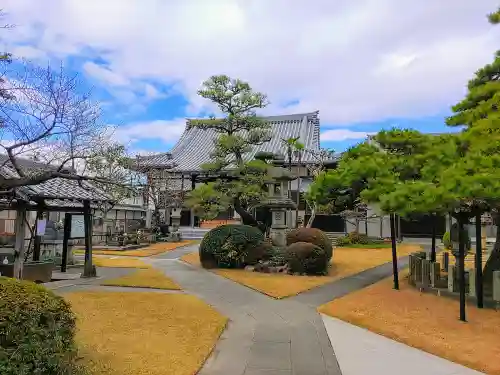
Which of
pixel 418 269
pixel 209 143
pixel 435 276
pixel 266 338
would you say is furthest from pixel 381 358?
pixel 209 143

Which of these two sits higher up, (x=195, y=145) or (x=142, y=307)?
(x=195, y=145)

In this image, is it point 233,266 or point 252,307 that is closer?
point 252,307

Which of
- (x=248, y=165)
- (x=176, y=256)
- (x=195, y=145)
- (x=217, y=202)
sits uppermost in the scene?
(x=195, y=145)

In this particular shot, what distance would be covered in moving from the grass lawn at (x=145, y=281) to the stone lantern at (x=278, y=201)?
5621mm

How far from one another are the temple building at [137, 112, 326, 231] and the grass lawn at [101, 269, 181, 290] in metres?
13.8

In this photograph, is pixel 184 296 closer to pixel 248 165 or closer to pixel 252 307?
pixel 252 307

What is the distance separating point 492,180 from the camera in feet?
23.3

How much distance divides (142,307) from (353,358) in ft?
15.2

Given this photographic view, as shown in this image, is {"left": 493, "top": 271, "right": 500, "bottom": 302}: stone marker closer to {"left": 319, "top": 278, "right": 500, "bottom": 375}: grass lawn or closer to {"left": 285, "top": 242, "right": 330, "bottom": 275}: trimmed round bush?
{"left": 319, "top": 278, "right": 500, "bottom": 375}: grass lawn

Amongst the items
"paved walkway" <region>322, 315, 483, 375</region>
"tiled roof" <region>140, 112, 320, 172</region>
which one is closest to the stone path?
"paved walkway" <region>322, 315, 483, 375</region>

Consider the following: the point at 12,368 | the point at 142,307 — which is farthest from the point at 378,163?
the point at 12,368

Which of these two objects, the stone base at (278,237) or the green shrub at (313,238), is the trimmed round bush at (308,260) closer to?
the green shrub at (313,238)

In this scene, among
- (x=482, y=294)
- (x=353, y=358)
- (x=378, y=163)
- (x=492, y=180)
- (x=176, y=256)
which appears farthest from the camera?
(x=176, y=256)

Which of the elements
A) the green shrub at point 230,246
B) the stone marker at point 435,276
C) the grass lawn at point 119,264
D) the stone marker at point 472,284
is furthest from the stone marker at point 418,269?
the grass lawn at point 119,264
